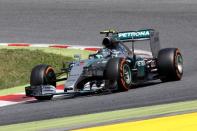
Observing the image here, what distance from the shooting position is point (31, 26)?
20312 mm

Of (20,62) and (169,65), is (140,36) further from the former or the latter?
(20,62)

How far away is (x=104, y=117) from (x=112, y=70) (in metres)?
2.84

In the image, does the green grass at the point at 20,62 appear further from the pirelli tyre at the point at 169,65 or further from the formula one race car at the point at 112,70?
the pirelli tyre at the point at 169,65

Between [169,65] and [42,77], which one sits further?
[169,65]

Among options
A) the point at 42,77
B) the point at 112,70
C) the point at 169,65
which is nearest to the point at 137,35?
the point at 169,65

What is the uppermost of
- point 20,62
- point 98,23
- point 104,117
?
point 98,23

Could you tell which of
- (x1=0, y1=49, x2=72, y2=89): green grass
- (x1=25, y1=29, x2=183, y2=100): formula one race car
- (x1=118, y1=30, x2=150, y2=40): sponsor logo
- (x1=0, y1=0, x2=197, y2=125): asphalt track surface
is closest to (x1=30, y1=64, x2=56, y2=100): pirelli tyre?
(x1=25, y1=29, x2=183, y2=100): formula one race car

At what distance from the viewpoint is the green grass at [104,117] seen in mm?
7647

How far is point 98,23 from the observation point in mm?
20297

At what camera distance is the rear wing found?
1220 centimetres

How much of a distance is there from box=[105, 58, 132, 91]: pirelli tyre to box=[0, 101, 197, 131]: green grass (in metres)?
2.03

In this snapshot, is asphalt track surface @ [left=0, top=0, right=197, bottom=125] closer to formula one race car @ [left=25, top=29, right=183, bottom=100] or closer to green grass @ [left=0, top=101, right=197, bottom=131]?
formula one race car @ [left=25, top=29, right=183, bottom=100]

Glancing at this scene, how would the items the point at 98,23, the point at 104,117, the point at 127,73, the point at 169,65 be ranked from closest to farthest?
the point at 104,117 → the point at 127,73 → the point at 169,65 → the point at 98,23

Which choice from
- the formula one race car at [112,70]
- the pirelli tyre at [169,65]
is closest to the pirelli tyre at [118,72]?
the formula one race car at [112,70]
